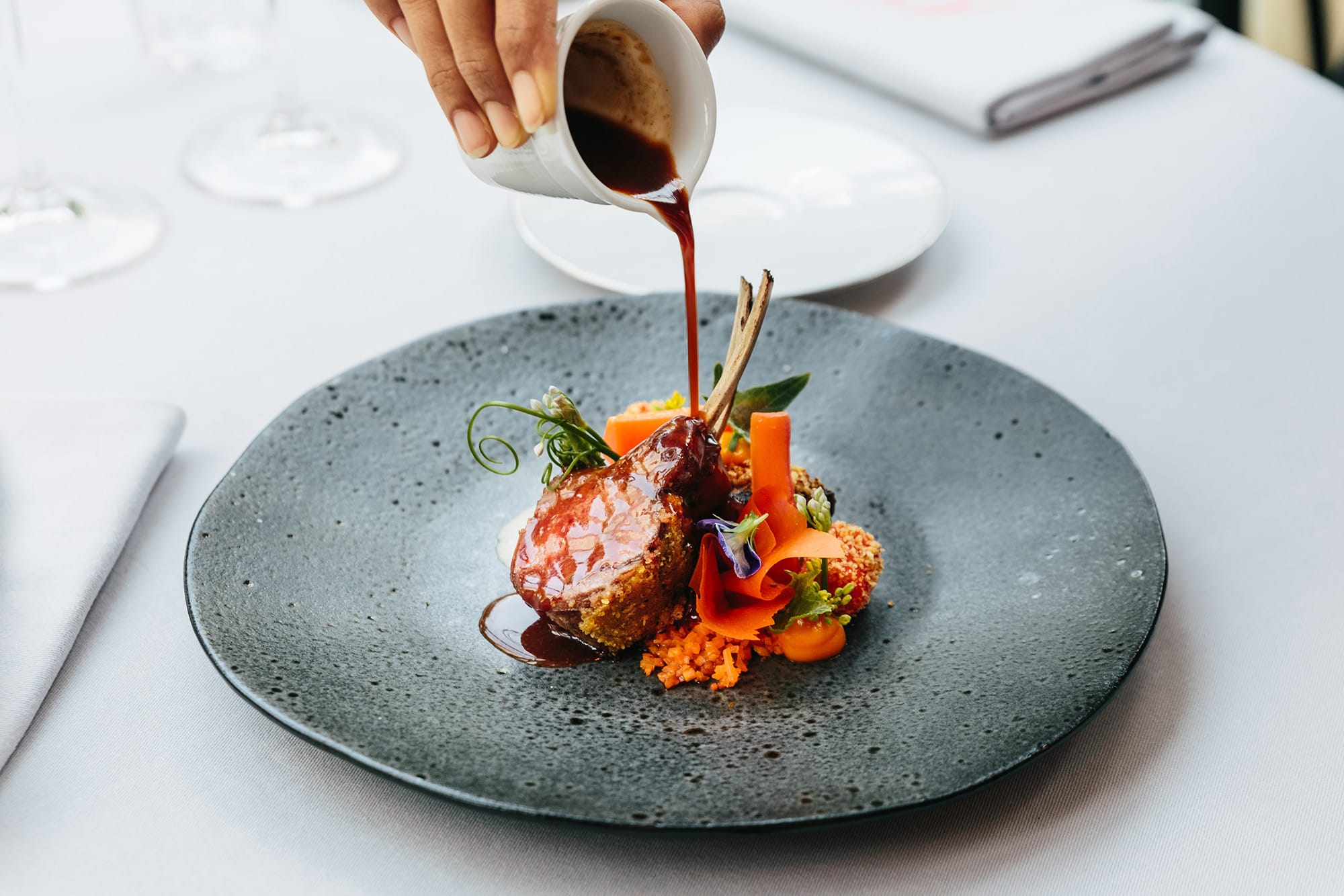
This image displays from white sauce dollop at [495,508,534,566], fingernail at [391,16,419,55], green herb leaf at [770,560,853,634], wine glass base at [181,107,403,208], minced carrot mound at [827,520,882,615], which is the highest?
fingernail at [391,16,419,55]

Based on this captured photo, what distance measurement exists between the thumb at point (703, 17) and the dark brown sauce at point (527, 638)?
0.80 meters

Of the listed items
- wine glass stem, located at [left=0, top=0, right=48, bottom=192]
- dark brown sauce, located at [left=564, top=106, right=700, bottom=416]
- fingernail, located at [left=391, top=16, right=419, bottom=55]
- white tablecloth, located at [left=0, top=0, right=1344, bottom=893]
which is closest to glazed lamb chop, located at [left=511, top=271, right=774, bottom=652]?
dark brown sauce, located at [left=564, top=106, right=700, bottom=416]

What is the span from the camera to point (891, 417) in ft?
6.55

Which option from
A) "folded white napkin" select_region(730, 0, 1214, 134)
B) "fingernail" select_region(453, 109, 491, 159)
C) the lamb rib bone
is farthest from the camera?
"folded white napkin" select_region(730, 0, 1214, 134)

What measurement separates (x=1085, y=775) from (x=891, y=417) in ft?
2.32

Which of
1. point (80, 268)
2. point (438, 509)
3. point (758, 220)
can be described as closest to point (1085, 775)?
point (438, 509)

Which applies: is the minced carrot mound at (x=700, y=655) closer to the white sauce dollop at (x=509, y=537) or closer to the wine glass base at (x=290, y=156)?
the white sauce dollop at (x=509, y=537)

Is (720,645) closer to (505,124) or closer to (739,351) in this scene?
(739,351)

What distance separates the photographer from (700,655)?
1.55 metres

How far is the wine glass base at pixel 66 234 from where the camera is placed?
2424mm

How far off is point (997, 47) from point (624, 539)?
1.85 metres

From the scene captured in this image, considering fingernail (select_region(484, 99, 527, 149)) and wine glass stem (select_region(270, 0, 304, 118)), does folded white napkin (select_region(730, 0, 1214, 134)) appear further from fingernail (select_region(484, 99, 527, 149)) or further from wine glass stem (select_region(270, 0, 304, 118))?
fingernail (select_region(484, 99, 527, 149))

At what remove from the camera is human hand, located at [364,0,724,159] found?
4.49 ft

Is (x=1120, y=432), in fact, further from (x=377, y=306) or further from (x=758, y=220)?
(x=377, y=306)
